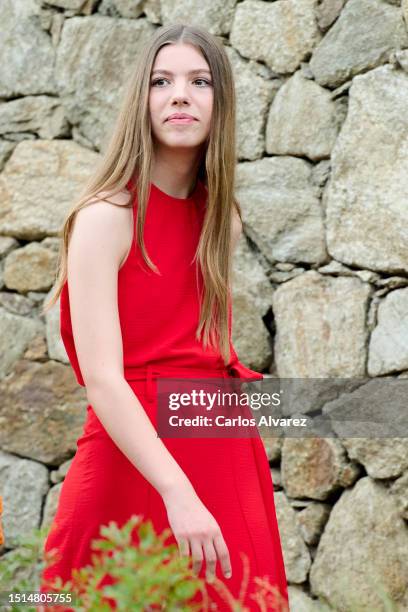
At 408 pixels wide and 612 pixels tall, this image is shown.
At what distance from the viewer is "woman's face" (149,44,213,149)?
2.00 meters

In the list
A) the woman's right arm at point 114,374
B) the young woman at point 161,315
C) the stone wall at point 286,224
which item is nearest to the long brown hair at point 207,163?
the young woman at point 161,315

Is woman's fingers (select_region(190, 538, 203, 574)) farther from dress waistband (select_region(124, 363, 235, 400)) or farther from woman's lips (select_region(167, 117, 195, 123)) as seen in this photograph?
woman's lips (select_region(167, 117, 195, 123))

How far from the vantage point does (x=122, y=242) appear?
1.90m

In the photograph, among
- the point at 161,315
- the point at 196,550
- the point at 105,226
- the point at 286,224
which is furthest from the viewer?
the point at 286,224

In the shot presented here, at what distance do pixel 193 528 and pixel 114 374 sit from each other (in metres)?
0.30

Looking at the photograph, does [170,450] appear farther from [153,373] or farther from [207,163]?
[207,163]

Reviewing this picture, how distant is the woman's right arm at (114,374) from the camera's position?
1.67 meters

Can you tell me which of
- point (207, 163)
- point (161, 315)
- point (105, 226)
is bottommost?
point (161, 315)

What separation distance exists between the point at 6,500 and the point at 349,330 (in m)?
1.36

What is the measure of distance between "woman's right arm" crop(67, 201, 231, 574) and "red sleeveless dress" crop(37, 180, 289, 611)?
0.10 metres

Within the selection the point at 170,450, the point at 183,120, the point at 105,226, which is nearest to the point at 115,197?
the point at 105,226

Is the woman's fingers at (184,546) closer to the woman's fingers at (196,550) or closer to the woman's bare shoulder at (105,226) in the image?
the woman's fingers at (196,550)

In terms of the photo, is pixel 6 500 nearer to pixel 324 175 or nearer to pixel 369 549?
pixel 369 549

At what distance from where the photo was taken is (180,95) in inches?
78.5
